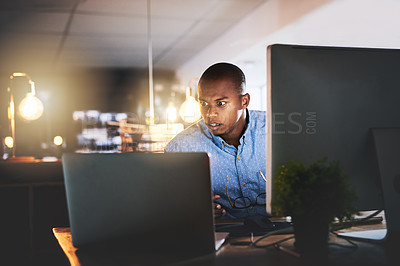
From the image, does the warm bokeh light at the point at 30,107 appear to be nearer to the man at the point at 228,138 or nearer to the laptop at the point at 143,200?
the man at the point at 228,138

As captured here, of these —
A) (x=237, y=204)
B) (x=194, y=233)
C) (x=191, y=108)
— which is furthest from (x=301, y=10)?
(x=194, y=233)

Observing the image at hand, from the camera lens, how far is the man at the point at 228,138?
63.4 inches

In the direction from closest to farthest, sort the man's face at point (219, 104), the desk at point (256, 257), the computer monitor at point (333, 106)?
1. the desk at point (256, 257)
2. the computer monitor at point (333, 106)
3. the man's face at point (219, 104)

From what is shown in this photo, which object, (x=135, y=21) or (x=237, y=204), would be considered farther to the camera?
(x=135, y=21)

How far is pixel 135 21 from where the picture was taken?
4.68 m

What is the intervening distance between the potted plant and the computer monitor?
0.06 m

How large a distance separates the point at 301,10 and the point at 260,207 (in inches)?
105

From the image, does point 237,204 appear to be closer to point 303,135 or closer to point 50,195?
point 303,135

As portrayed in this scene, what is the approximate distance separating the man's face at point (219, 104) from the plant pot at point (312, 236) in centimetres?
86

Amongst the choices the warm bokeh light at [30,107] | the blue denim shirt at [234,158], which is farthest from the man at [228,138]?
the warm bokeh light at [30,107]

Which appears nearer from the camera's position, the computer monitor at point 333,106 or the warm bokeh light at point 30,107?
the computer monitor at point 333,106

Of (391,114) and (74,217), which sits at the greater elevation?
(391,114)

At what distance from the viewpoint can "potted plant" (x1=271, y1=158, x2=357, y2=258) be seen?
0.84 m

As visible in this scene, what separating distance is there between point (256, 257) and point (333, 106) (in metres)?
0.40
